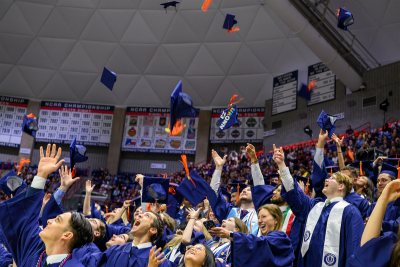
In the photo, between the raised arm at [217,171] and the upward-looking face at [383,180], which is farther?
the raised arm at [217,171]

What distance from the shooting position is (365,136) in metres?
12.9

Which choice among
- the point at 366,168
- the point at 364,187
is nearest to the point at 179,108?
the point at 366,168

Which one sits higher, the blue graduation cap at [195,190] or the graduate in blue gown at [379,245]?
the blue graduation cap at [195,190]

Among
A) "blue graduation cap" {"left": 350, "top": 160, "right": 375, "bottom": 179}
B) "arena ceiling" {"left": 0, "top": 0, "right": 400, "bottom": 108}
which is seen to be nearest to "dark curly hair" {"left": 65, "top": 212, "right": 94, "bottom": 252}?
"blue graduation cap" {"left": 350, "top": 160, "right": 375, "bottom": 179}

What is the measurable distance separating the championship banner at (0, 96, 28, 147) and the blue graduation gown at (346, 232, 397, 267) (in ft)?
79.6

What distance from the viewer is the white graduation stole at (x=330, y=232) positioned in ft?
11.1

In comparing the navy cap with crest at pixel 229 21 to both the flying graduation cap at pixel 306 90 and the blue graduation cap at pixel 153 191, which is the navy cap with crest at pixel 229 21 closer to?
the flying graduation cap at pixel 306 90

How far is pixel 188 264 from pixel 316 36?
13458 mm

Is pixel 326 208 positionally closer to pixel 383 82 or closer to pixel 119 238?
pixel 119 238

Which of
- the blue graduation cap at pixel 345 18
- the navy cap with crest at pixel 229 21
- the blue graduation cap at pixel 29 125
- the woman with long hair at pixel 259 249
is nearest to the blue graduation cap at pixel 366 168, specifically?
the woman with long hair at pixel 259 249

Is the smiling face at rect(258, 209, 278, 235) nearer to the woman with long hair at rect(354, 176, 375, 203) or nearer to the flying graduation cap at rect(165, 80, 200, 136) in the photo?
the woman with long hair at rect(354, 176, 375, 203)

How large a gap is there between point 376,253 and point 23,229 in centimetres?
258

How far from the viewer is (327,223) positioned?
3561mm

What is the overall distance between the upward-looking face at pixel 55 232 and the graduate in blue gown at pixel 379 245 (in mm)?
2132
